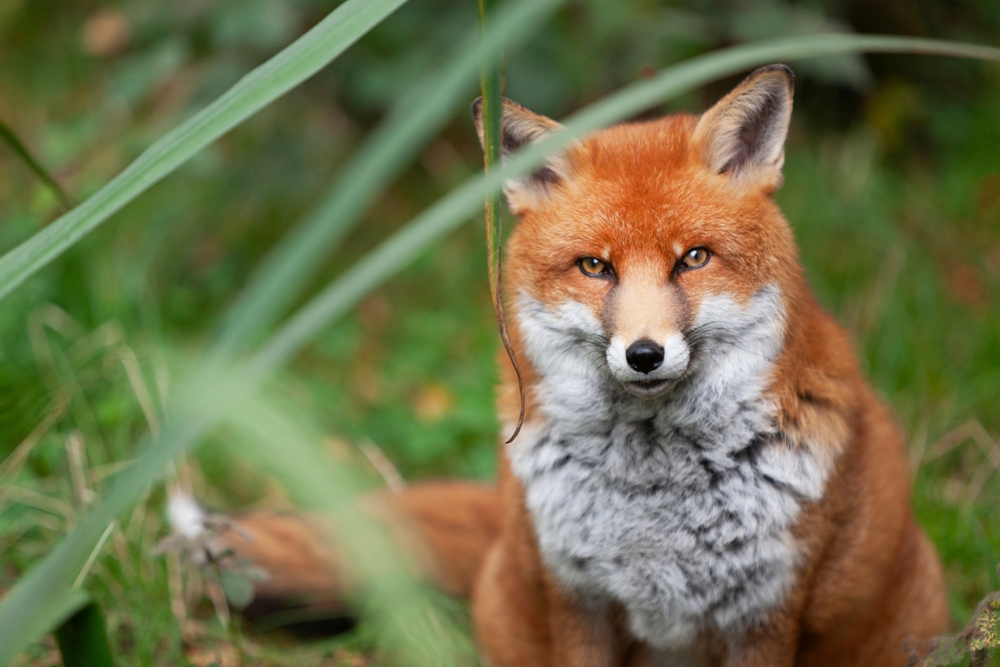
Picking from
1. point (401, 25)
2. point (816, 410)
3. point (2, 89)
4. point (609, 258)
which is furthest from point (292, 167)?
point (816, 410)

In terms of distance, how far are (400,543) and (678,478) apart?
3.16ft

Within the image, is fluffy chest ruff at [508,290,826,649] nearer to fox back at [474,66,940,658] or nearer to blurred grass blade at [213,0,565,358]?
fox back at [474,66,940,658]

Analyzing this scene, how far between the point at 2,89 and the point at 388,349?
10.6 ft

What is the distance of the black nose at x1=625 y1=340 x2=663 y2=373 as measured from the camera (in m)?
1.99

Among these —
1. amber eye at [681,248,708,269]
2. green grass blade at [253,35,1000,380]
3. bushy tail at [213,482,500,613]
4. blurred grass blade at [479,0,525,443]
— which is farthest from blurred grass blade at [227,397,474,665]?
bushy tail at [213,482,500,613]

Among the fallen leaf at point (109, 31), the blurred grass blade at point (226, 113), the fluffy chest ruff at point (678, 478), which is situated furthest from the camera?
the fallen leaf at point (109, 31)

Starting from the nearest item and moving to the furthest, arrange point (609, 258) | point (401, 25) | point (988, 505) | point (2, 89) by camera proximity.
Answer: point (609, 258) → point (988, 505) → point (401, 25) → point (2, 89)

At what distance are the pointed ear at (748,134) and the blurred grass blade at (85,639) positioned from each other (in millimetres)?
1763

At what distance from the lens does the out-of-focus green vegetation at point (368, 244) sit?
3.32m

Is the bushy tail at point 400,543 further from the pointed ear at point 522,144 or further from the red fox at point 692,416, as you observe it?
the pointed ear at point 522,144

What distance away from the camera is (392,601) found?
1.03 metres

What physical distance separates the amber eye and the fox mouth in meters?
0.28

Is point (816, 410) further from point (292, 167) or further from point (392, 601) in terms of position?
point (292, 167)

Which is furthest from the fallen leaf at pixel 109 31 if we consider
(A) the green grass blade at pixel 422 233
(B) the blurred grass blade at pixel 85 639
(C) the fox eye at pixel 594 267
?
(A) the green grass blade at pixel 422 233
